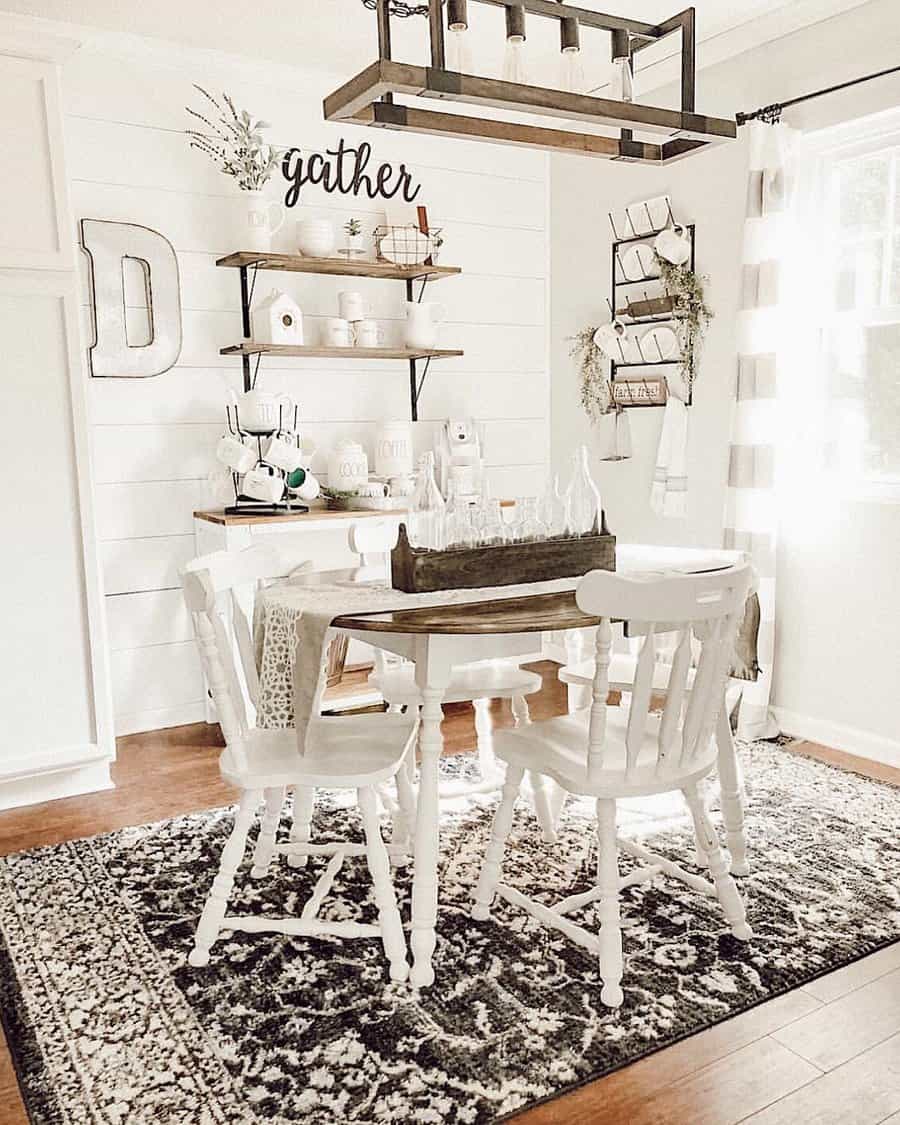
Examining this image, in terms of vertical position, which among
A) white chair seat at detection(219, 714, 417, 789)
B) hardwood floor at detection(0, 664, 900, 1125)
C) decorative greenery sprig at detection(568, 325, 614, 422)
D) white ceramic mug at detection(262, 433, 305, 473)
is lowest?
hardwood floor at detection(0, 664, 900, 1125)

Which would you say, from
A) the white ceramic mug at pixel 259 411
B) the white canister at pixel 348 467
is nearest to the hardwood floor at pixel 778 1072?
the white ceramic mug at pixel 259 411

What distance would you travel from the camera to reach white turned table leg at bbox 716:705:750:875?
2.46 m

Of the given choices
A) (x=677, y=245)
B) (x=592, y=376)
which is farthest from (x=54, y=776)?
(x=677, y=245)

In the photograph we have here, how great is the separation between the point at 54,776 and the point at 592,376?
9.32 ft

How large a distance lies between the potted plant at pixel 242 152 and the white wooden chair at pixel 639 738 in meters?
2.49

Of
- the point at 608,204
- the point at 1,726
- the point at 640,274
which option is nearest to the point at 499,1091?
the point at 1,726

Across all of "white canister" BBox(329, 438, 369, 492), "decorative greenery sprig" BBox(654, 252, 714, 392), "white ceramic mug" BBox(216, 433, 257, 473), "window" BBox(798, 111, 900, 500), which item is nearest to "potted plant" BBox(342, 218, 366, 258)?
"white canister" BBox(329, 438, 369, 492)

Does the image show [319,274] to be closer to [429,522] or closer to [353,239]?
[353,239]

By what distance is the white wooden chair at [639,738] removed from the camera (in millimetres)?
1964

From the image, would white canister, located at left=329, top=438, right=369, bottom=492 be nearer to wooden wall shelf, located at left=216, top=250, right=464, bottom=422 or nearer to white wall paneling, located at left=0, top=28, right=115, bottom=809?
wooden wall shelf, located at left=216, top=250, right=464, bottom=422

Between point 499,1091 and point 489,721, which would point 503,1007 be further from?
point 489,721

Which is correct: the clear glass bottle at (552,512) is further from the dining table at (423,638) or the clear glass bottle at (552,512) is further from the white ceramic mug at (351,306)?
the white ceramic mug at (351,306)

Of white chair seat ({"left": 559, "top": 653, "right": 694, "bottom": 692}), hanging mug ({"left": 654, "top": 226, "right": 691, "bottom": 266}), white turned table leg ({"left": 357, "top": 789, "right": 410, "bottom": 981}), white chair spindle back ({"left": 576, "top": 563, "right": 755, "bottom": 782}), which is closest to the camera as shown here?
white chair spindle back ({"left": 576, "top": 563, "right": 755, "bottom": 782})

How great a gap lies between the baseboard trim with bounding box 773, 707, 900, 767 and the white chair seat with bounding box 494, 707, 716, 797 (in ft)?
4.66
